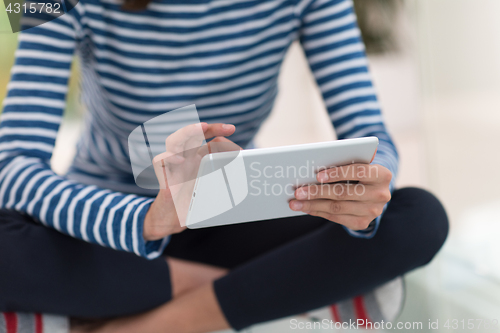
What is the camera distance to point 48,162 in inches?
20.1

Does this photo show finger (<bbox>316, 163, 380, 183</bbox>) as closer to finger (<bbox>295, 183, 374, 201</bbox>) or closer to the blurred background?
finger (<bbox>295, 183, 374, 201</bbox>)

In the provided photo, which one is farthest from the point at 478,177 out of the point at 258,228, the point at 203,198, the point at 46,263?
the point at 46,263

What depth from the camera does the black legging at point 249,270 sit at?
0.47m

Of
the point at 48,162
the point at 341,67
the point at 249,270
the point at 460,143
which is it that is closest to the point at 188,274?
the point at 249,270

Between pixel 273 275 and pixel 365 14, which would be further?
pixel 365 14

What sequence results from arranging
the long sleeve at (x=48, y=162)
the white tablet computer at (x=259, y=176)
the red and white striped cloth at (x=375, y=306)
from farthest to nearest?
the red and white striped cloth at (x=375, y=306) < the long sleeve at (x=48, y=162) < the white tablet computer at (x=259, y=176)

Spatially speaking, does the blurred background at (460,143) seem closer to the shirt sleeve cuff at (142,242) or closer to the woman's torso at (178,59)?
the woman's torso at (178,59)

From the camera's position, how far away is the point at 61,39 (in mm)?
530

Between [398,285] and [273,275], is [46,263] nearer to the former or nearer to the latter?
[273,275]

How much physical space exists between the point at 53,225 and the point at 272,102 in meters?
0.37

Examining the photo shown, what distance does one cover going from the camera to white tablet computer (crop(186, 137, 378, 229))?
1.13 feet

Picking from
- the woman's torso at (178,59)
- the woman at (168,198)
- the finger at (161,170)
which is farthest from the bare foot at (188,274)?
the finger at (161,170)

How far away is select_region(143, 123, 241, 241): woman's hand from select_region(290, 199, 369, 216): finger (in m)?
0.08

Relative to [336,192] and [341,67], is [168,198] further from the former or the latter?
[341,67]
